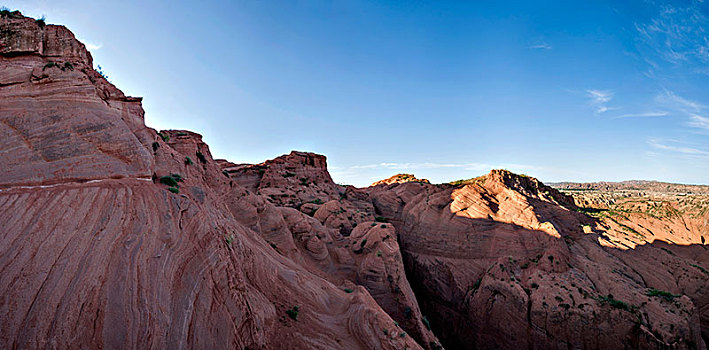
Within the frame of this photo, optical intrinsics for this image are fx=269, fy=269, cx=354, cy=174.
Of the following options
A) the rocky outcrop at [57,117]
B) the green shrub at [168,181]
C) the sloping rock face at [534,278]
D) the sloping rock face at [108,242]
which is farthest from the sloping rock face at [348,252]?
the rocky outcrop at [57,117]

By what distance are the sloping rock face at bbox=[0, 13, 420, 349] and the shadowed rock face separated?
0.04m

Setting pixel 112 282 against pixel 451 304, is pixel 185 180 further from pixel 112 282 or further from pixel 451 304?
pixel 451 304

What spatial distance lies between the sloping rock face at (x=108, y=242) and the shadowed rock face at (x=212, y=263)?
0.14ft

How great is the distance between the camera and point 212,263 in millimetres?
9578

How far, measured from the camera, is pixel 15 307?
585 centimetres

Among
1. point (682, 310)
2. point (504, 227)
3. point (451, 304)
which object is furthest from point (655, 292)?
point (451, 304)

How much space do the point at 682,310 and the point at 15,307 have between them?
34395 mm

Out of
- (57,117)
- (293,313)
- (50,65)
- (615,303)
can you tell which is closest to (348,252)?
(293,313)

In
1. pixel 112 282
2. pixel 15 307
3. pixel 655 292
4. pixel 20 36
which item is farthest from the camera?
pixel 655 292

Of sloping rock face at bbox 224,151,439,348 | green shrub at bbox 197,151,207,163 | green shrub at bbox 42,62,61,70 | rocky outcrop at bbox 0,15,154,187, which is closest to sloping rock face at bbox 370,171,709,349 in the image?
sloping rock face at bbox 224,151,439,348

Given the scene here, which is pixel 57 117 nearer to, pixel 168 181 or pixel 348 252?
pixel 168 181

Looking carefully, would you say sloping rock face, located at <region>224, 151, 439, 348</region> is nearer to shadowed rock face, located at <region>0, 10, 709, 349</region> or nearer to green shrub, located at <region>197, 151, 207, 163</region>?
shadowed rock face, located at <region>0, 10, 709, 349</region>

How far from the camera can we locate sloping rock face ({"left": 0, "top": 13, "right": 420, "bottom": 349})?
6461 millimetres

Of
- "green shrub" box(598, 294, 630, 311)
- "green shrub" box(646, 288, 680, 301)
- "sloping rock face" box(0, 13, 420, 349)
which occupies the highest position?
"sloping rock face" box(0, 13, 420, 349)
